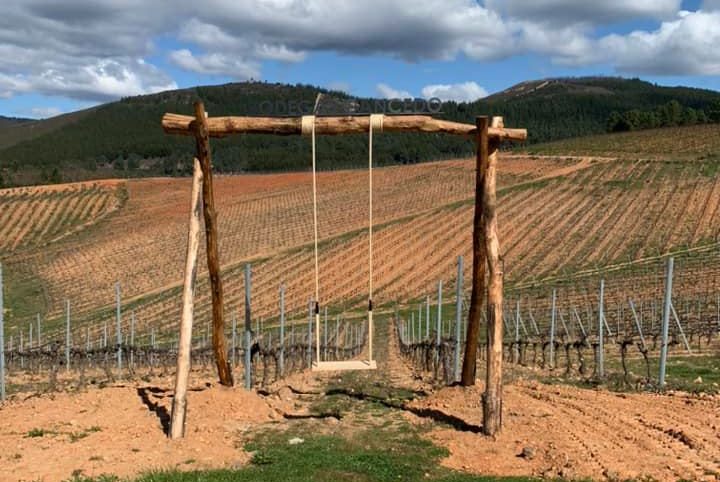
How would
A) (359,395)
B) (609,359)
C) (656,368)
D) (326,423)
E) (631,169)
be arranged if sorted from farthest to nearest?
(631,169), (609,359), (656,368), (359,395), (326,423)

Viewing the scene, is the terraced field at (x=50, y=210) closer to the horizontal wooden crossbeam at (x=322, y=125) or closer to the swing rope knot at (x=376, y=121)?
the horizontal wooden crossbeam at (x=322, y=125)

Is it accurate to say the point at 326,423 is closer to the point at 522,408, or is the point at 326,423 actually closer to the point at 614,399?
the point at 522,408

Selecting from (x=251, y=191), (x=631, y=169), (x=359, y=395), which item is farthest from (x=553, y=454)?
(x=251, y=191)

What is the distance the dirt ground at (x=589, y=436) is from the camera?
6262 mm

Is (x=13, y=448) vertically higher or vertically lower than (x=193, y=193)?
lower

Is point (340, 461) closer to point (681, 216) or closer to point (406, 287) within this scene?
point (406, 287)

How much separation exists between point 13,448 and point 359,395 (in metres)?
4.84

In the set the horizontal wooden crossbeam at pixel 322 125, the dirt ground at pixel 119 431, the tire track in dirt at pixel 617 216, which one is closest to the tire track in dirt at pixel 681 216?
the tire track in dirt at pixel 617 216

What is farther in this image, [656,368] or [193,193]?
[656,368]

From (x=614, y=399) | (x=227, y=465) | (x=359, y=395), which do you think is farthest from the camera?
(x=359, y=395)

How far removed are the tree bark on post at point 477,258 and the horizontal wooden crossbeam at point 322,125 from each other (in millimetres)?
197

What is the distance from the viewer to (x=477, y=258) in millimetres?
8891

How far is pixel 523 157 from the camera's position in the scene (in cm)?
6681

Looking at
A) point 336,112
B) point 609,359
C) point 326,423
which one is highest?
point 336,112
